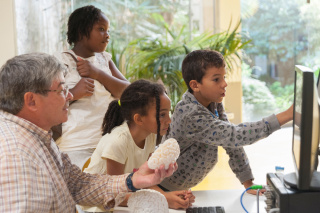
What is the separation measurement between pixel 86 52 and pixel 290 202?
1580 millimetres

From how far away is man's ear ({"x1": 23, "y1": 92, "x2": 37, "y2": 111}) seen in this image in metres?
1.54

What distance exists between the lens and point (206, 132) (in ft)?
7.37

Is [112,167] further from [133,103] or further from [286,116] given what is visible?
[286,116]

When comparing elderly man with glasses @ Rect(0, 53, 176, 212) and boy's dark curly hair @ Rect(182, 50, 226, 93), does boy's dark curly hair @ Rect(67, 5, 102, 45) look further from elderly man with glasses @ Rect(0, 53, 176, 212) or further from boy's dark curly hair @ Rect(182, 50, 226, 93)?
elderly man with glasses @ Rect(0, 53, 176, 212)

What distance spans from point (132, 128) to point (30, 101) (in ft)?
2.78

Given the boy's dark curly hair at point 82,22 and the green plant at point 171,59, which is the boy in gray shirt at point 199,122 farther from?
the green plant at point 171,59

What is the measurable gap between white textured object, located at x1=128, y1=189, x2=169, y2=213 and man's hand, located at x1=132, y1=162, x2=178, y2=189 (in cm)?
3

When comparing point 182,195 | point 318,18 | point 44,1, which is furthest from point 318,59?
point 182,195

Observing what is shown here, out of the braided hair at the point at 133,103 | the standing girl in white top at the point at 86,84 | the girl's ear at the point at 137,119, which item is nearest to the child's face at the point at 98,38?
the standing girl in white top at the point at 86,84

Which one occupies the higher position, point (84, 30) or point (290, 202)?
point (84, 30)

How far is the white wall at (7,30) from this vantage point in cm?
520

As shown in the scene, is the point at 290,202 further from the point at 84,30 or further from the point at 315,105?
the point at 84,30

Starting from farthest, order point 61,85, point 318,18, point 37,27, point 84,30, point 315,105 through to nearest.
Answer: point 318,18 < point 37,27 < point 84,30 < point 61,85 < point 315,105

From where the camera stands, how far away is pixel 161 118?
231cm
